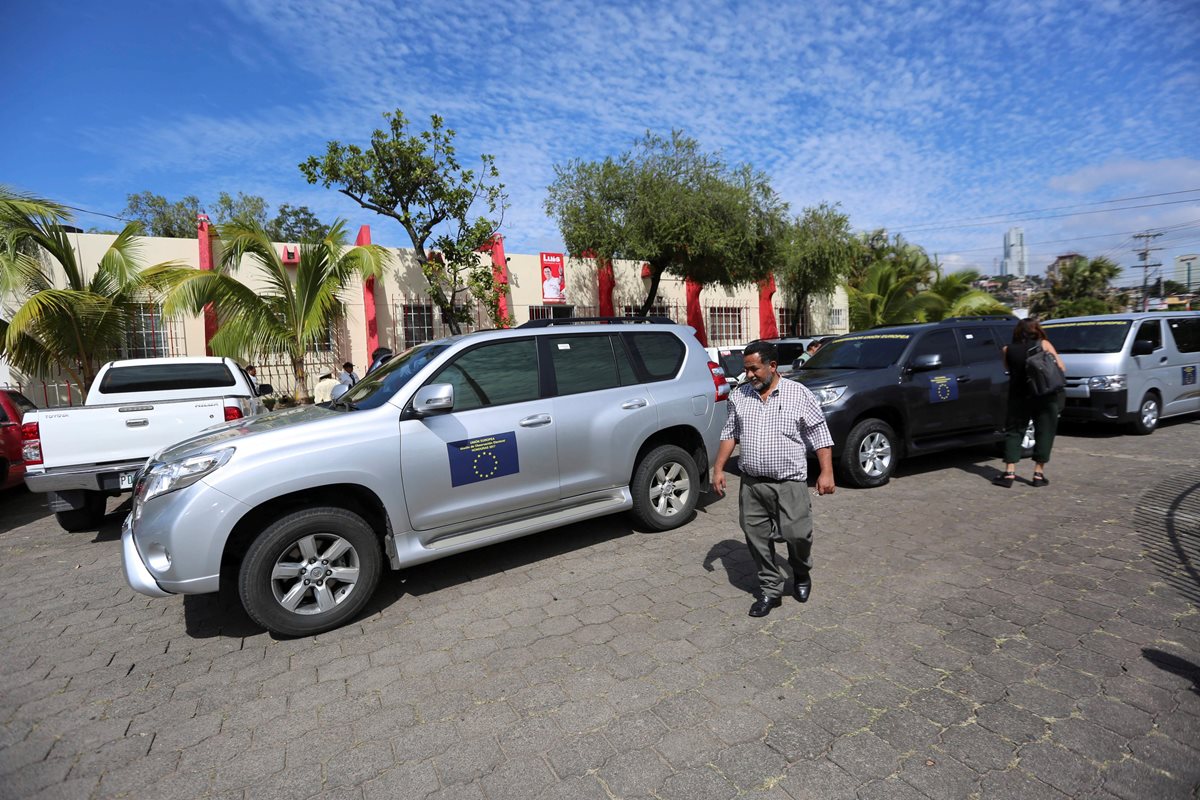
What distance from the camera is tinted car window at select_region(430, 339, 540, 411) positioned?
4398 millimetres

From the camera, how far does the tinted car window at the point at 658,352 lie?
5.40 m

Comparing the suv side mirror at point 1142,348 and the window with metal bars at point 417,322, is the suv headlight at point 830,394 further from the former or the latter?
the window with metal bars at point 417,322

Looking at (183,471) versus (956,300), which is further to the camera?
(956,300)

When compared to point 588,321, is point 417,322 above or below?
above

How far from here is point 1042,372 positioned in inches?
238

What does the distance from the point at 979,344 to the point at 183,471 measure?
8.00 m

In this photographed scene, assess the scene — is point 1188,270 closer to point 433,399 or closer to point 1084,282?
point 1084,282

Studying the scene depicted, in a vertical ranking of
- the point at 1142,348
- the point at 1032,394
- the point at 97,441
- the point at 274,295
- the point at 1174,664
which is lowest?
the point at 1174,664

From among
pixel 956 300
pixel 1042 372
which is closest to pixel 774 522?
pixel 1042 372

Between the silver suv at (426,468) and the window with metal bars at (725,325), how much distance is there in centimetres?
1570

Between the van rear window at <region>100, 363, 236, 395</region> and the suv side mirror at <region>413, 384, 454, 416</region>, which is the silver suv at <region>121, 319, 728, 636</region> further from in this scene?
the van rear window at <region>100, 363, 236, 395</region>

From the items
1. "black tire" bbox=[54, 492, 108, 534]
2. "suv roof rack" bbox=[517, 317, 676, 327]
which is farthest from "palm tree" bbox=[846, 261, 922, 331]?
"black tire" bbox=[54, 492, 108, 534]

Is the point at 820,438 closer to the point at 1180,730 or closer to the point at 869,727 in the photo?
the point at 869,727

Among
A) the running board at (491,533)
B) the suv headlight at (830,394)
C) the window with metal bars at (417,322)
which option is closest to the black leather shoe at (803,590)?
the running board at (491,533)
